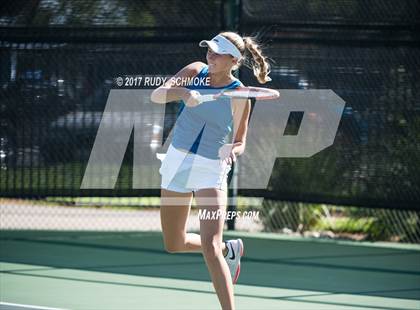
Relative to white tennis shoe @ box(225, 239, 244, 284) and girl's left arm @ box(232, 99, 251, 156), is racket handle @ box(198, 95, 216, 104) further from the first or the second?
white tennis shoe @ box(225, 239, 244, 284)

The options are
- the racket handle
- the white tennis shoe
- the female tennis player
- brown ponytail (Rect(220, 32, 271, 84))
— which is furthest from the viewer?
the white tennis shoe

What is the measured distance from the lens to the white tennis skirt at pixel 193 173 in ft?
19.3

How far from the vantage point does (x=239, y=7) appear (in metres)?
11.0

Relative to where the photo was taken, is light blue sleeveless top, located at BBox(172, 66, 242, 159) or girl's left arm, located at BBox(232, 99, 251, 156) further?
girl's left arm, located at BBox(232, 99, 251, 156)

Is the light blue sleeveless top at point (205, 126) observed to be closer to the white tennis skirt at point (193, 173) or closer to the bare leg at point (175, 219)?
the white tennis skirt at point (193, 173)

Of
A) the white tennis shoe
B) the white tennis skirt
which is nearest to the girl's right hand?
the white tennis skirt

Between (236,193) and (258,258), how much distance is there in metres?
1.39

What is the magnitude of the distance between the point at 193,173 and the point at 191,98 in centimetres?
45

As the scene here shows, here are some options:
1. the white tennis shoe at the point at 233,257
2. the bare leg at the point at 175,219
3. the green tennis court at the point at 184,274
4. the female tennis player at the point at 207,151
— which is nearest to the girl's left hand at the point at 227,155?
the female tennis player at the point at 207,151

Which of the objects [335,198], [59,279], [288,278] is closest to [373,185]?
[335,198]

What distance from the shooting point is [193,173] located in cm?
588

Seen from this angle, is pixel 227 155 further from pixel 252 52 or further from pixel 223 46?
pixel 252 52

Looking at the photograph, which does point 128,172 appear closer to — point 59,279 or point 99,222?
point 99,222

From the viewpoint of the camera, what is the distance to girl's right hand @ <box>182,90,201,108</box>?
5773 millimetres
